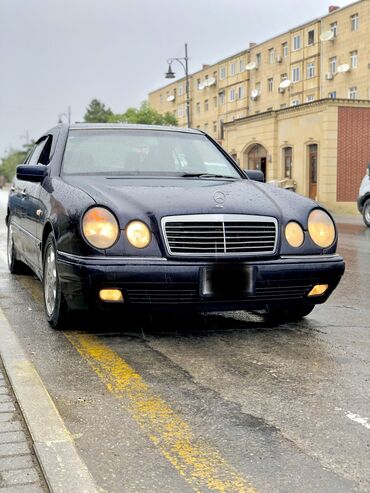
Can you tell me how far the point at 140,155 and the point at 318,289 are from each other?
188 centimetres

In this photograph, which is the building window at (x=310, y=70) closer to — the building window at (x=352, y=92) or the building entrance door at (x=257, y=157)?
the building window at (x=352, y=92)

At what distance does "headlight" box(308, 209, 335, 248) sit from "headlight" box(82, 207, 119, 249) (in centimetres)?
138

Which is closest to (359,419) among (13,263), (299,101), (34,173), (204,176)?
(204,176)

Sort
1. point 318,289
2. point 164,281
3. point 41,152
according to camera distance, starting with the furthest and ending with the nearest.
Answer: point 41,152
point 318,289
point 164,281

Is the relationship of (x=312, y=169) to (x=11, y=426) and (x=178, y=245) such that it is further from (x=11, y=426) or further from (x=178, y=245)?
(x=11, y=426)

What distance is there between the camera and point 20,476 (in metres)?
2.54

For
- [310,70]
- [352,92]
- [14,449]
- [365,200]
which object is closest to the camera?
[14,449]

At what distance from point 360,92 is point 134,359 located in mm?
47079


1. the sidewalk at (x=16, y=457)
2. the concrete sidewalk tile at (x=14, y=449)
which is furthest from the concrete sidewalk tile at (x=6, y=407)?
the concrete sidewalk tile at (x=14, y=449)

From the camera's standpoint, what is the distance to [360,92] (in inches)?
1892

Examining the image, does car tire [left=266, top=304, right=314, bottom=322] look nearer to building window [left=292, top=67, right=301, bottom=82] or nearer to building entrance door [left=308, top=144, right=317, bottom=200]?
building entrance door [left=308, top=144, right=317, bottom=200]

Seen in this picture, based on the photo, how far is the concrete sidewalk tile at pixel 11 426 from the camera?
9.91 ft

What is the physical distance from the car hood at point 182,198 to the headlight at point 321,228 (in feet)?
0.24

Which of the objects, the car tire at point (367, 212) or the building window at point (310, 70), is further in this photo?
the building window at point (310, 70)
